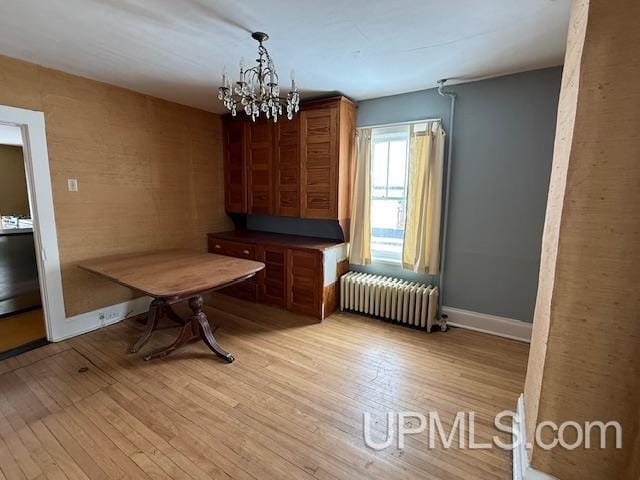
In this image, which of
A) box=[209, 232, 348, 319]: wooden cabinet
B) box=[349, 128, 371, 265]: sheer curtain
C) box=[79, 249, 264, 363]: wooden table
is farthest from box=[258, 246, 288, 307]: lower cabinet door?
box=[349, 128, 371, 265]: sheer curtain

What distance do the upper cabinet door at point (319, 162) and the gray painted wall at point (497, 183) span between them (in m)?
0.75

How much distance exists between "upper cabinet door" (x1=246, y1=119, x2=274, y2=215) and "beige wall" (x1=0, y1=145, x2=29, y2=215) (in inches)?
214

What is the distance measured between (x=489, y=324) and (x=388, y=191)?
1.74 m

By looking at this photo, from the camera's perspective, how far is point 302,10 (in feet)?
5.47

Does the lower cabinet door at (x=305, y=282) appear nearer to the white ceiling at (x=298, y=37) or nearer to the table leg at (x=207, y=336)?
the table leg at (x=207, y=336)

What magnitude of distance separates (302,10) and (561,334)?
2.10m

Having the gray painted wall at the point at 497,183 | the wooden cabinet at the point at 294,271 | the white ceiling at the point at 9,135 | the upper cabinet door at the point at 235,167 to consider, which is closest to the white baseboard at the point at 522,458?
the gray painted wall at the point at 497,183

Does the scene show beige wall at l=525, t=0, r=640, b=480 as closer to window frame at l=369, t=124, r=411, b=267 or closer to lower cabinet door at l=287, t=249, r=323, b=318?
window frame at l=369, t=124, r=411, b=267

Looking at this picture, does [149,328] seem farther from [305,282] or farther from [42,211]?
[305,282]

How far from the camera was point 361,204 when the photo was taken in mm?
3342

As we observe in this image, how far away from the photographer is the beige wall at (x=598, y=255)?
0.99 metres

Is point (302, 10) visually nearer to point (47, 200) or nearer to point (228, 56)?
point (228, 56)

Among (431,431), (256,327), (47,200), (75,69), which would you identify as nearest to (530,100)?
(431,431)

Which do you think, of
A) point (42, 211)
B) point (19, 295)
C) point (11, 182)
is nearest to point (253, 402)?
point (42, 211)
